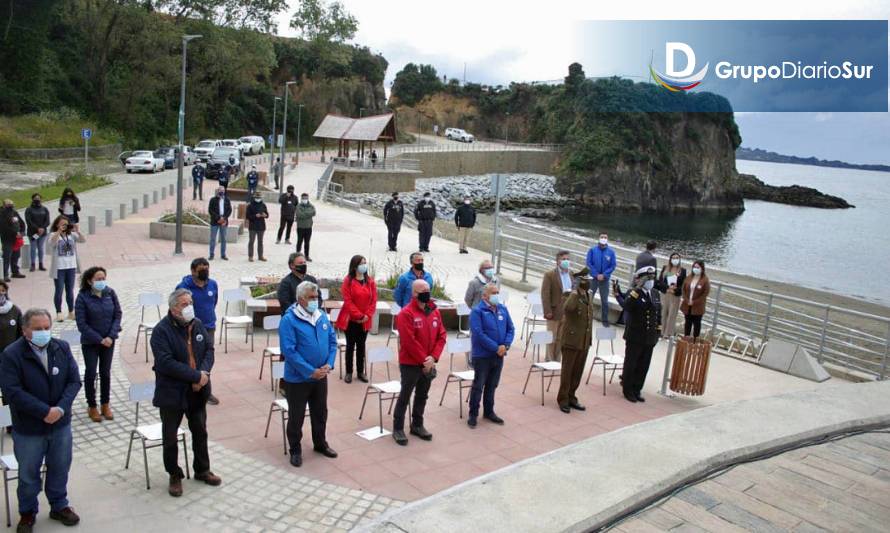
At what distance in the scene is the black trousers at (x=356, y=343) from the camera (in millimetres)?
9654

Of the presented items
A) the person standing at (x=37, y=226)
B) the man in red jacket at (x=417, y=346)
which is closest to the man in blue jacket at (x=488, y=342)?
the man in red jacket at (x=417, y=346)

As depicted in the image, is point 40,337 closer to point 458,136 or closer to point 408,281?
point 408,281

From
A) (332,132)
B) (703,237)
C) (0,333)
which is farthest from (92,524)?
(703,237)

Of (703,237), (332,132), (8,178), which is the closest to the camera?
(8,178)

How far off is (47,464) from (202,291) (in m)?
3.17

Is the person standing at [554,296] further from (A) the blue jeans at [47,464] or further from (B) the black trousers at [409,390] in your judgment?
(A) the blue jeans at [47,464]

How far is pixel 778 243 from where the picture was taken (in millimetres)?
64188

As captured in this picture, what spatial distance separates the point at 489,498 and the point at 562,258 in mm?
5906

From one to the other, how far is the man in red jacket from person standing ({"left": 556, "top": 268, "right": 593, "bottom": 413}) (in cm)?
189

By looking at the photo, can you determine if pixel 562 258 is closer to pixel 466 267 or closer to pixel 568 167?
pixel 466 267

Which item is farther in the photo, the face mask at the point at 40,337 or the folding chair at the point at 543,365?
the folding chair at the point at 543,365

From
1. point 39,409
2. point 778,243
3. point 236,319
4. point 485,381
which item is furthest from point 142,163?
point 778,243

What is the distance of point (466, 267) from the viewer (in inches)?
787

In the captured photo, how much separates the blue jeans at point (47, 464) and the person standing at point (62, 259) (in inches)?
264
